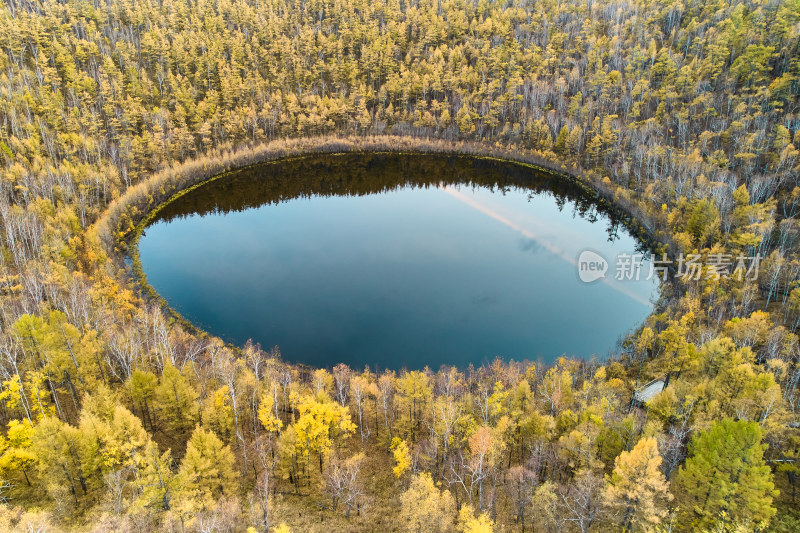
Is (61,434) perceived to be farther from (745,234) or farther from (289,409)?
(745,234)

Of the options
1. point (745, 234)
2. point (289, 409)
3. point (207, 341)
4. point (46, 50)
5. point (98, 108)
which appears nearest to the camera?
point (289, 409)

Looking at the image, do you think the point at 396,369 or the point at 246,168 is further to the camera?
the point at 246,168

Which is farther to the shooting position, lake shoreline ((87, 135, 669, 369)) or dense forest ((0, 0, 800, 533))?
lake shoreline ((87, 135, 669, 369))

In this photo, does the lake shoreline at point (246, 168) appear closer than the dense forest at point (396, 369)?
No

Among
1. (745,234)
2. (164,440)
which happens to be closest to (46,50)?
(164,440)

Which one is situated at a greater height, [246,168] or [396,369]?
[246,168]

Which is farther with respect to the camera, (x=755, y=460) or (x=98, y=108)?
(x=98, y=108)

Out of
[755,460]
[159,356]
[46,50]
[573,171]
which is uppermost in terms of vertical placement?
[46,50]

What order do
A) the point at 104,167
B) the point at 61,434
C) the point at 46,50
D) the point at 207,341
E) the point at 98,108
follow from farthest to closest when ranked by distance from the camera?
the point at 46,50, the point at 98,108, the point at 104,167, the point at 207,341, the point at 61,434
